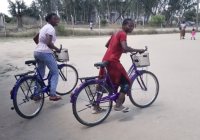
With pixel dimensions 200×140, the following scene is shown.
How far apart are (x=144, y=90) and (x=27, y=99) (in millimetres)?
2204

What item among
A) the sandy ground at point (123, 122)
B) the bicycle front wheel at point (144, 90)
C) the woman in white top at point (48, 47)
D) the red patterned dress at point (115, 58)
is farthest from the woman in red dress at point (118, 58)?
the woman in white top at point (48, 47)

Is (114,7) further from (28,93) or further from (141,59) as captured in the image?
(28,93)

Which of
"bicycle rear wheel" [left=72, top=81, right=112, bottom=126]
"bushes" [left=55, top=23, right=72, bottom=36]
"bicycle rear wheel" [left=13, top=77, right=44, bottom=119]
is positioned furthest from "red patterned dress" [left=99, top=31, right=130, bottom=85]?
"bushes" [left=55, top=23, right=72, bottom=36]

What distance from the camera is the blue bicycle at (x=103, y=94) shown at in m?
3.42

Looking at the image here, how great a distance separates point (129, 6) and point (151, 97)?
63409mm

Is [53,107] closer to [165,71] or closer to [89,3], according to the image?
[165,71]

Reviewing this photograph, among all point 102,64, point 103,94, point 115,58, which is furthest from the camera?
point 103,94

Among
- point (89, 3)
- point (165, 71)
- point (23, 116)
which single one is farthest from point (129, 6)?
point (23, 116)

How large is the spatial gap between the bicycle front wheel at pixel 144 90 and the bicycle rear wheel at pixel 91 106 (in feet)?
1.97

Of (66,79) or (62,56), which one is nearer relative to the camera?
(62,56)

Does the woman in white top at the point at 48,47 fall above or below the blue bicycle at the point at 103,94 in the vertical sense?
above

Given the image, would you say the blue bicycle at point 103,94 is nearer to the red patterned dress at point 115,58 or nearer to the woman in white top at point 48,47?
→ the red patterned dress at point 115,58

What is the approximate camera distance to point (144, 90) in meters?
4.32

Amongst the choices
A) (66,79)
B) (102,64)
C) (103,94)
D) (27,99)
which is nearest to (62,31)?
(66,79)
